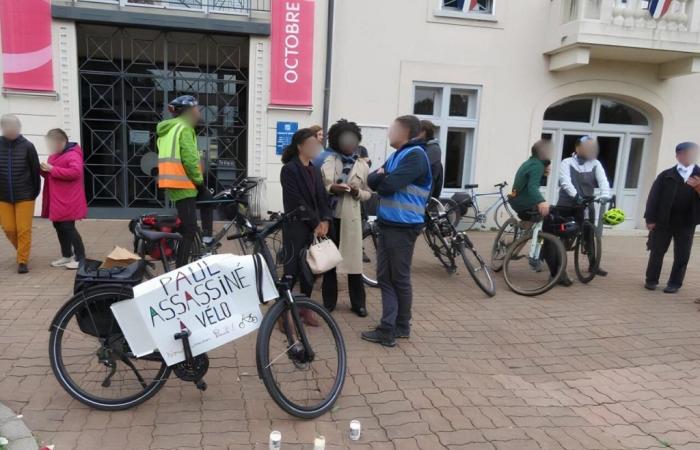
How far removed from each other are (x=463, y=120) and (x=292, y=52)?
143 inches

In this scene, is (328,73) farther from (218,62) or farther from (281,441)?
(281,441)

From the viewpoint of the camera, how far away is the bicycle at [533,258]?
19.1ft

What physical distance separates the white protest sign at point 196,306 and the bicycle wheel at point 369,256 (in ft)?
9.75

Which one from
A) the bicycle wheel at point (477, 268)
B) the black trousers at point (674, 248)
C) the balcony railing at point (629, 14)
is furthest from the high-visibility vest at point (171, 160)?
the balcony railing at point (629, 14)

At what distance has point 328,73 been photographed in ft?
31.2

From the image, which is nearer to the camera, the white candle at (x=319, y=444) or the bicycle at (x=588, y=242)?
the white candle at (x=319, y=444)

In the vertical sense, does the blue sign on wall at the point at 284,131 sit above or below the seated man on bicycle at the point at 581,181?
above

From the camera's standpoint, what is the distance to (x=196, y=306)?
302 cm

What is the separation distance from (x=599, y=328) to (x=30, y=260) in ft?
21.6

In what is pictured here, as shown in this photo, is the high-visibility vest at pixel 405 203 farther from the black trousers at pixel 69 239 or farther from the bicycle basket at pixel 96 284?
the black trousers at pixel 69 239

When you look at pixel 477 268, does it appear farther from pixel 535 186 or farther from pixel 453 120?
pixel 453 120

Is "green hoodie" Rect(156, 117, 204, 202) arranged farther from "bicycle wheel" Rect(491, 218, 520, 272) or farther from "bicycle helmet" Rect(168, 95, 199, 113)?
"bicycle wheel" Rect(491, 218, 520, 272)

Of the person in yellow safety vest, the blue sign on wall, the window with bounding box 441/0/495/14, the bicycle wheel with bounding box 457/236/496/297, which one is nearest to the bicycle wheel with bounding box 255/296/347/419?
the person in yellow safety vest

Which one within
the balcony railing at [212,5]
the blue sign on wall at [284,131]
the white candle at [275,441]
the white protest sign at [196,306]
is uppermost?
the balcony railing at [212,5]
